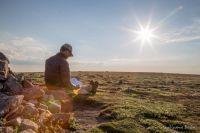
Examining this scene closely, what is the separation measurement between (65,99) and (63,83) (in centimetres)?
101

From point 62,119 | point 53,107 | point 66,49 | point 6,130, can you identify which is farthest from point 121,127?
Answer: point 66,49

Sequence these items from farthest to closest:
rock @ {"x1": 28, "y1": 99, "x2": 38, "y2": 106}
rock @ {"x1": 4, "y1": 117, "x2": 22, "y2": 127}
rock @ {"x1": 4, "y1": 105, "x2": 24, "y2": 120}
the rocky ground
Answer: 1. rock @ {"x1": 28, "y1": 99, "x2": 38, "y2": 106}
2. the rocky ground
3. rock @ {"x1": 4, "y1": 105, "x2": 24, "y2": 120}
4. rock @ {"x1": 4, "y1": 117, "x2": 22, "y2": 127}

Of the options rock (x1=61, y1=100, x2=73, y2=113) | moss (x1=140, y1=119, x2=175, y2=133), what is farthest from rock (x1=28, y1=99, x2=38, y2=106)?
moss (x1=140, y1=119, x2=175, y2=133)

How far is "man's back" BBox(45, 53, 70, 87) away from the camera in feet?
57.1

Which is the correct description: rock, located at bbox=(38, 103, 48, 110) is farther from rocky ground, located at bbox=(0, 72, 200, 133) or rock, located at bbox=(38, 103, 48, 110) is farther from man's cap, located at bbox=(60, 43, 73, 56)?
man's cap, located at bbox=(60, 43, 73, 56)

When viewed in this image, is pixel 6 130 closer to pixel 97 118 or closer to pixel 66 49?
pixel 97 118

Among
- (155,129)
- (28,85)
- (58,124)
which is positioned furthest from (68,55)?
(155,129)

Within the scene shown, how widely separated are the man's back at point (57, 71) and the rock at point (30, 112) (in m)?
5.15

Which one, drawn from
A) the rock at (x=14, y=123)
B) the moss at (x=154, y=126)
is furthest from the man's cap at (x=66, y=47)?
the rock at (x=14, y=123)

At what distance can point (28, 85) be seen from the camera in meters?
14.8

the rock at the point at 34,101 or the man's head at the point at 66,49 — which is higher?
the man's head at the point at 66,49

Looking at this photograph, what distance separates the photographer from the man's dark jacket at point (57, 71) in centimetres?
1739

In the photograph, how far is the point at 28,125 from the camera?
1091 cm

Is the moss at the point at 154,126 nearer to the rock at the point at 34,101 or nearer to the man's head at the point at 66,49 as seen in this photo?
the rock at the point at 34,101
